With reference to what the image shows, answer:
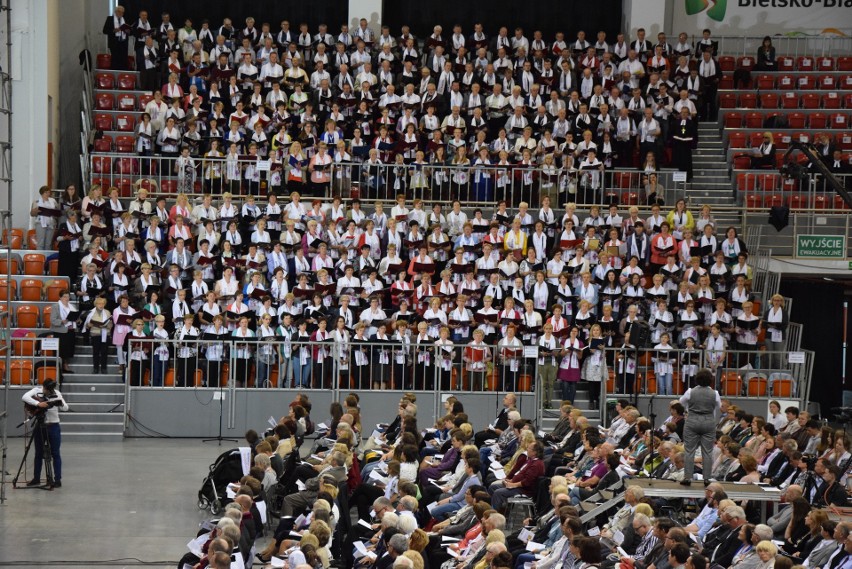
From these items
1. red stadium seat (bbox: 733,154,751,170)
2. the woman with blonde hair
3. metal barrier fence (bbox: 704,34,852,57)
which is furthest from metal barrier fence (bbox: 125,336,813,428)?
metal barrier fence (bbox: 704,34,852,57)

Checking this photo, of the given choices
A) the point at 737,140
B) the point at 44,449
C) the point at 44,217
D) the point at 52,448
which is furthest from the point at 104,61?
the point at 737,140

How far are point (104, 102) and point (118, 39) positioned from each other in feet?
5.87

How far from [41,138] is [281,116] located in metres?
5.19

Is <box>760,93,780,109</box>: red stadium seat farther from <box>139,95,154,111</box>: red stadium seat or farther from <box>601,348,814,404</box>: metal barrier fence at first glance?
<box>139,95,154,111</box>: red stadium seat

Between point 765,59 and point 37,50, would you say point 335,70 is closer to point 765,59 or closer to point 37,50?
point 37,50

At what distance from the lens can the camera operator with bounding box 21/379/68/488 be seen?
1784 cm

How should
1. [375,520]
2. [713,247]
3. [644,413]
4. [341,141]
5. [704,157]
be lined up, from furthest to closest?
[704,157] → [341,141] → [713,247] → [644,413] → [375,520]

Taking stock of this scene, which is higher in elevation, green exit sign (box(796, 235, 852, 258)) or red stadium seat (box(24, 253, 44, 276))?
green exit sign (box(796, 235, 852, 258))

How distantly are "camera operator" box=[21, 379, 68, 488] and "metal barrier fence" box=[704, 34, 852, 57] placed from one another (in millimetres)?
21153

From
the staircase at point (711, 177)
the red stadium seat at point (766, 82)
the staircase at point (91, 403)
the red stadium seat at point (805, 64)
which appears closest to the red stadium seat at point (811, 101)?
the red stadium seat at point (766, 82)

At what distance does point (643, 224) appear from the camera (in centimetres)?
2586

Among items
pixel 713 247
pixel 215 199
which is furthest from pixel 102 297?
pixel 713 247

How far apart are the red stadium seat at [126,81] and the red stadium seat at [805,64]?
1669cm

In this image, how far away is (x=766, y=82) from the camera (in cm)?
3206
